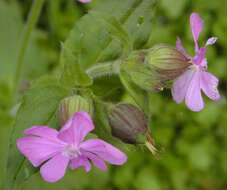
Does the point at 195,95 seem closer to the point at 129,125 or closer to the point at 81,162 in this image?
the point at 129,125

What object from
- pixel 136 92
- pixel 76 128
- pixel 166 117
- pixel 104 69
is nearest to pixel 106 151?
pixel 76 128

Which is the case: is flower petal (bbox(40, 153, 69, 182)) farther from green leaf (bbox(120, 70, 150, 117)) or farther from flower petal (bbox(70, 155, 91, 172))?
green leaf (bbox(120, 70, 150, 117))

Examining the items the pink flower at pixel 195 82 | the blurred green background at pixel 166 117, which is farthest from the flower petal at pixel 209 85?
the blurred green background at pixel 166 117

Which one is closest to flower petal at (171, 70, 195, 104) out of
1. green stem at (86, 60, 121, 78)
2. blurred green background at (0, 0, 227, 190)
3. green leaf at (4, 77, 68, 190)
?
green stem at (86, 60, 121, 78)

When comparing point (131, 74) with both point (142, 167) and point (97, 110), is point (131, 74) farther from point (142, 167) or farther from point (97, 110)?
point (142, 167)

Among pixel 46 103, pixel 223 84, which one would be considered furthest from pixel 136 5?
pixel 223 84

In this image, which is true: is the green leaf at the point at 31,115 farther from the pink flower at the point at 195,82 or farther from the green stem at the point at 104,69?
the pink flower at the point at 195,82

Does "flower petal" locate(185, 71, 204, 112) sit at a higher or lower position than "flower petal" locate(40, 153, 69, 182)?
higher
